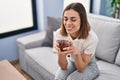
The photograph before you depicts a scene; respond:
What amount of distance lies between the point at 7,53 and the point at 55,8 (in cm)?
101

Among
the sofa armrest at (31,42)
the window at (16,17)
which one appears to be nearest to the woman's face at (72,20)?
the sofa armrest at (31,42)

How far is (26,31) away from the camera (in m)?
2.72

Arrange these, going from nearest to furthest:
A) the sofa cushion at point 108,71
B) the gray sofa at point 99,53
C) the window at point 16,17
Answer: the sofa cushion at point 108,71 < the gray sofa at point 99,53 < the window at point 16,17

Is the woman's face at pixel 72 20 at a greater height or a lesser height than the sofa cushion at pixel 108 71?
greater

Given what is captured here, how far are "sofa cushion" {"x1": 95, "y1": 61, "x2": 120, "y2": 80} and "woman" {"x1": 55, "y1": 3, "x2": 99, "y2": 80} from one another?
0.29 feet

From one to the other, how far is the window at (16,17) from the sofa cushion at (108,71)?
4.62ft

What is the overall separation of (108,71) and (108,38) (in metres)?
0.36

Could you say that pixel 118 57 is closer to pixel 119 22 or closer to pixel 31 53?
pixel 119 22

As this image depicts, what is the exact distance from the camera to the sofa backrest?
Result: 5.76 feet

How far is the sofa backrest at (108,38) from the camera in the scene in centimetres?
175

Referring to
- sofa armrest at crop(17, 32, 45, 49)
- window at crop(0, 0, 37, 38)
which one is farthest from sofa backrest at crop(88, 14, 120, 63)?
window at crop(0, 0, 37, 38)

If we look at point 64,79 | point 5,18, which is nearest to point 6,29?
point 5,18

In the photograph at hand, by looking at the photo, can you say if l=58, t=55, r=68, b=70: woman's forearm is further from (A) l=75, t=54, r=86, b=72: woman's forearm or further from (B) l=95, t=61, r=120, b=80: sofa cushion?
(B) l=95, t=61, r=120, b=80: sofa cushion

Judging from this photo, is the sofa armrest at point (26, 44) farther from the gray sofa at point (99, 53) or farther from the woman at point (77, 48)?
the woman at point (77, 48)
